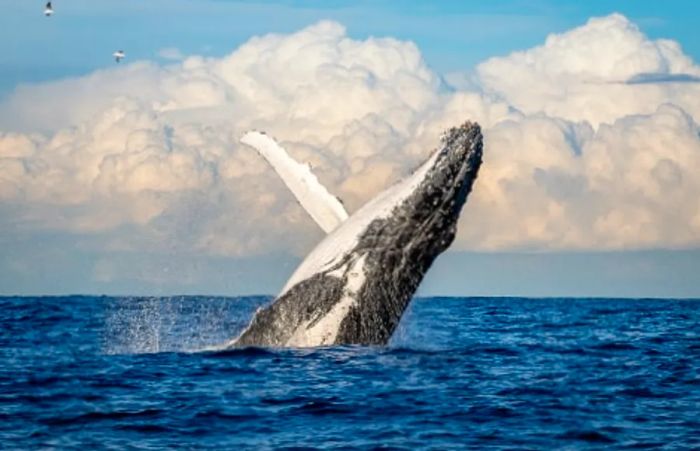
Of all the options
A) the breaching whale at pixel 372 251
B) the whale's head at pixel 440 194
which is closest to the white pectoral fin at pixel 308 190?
the breaching whale at pixel 372 251

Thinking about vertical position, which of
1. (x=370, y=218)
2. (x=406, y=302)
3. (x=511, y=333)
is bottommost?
(x=511, y=333)

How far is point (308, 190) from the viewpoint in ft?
43.4

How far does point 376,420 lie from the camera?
10.6 m

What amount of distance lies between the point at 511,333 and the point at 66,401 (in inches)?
588

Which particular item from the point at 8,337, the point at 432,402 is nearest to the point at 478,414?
the point at 432,402

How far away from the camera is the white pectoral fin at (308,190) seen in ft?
43.4

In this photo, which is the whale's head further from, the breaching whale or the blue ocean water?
the blue ocean water

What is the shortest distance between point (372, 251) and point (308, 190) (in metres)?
1.05

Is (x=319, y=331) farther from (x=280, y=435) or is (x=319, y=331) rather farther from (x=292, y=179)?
(x=280, y=435)

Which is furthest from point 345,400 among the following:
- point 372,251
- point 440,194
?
point 440,194

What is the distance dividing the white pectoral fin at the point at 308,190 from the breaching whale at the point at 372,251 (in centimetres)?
1

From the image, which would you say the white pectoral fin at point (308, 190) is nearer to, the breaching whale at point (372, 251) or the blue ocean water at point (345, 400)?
the breaching whale at point (372, 251)

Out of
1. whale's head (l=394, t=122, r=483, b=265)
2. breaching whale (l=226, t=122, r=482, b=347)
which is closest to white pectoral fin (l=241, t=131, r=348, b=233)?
breaching whale (l=226, t=122, r=482, b=347)

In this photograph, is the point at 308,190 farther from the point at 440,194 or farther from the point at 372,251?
the point at 440,194
